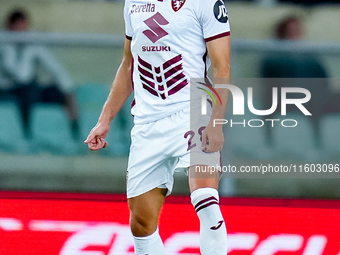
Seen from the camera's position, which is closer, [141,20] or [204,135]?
[204,135]

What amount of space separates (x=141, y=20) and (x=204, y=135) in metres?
0.58

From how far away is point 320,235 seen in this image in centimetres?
275

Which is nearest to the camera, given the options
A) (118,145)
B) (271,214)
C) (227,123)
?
(271,214)

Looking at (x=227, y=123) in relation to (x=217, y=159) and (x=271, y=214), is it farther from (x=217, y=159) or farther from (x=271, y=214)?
(x=217, y=159)

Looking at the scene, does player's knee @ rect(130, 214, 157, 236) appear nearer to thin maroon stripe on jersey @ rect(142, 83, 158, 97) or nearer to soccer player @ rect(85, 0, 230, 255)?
soccer player @ rect(85, 0, 230, 255)

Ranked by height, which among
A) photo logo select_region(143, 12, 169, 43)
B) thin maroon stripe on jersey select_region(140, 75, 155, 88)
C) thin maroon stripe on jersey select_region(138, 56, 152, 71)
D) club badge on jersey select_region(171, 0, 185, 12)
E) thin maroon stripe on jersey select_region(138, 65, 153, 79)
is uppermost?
club badge on jersey select_region(171, 0, 185, 12)

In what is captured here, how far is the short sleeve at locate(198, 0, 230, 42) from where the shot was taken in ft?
6.81

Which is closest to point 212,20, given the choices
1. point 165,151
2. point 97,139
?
point 165,151

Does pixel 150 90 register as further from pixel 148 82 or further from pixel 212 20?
pixel 212 20

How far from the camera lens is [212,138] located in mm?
1990

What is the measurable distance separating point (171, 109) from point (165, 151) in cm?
18

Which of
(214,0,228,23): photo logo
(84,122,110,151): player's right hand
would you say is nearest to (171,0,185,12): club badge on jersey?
(214,0,228,23): photo logo

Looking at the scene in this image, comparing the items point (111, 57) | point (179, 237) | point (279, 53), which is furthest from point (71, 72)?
point (179, 237)

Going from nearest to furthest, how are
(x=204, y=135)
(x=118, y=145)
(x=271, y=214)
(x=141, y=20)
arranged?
(x=204, y=135) < (x=141, y=20) < (x=271, y=214) < (x=118, y=145)
